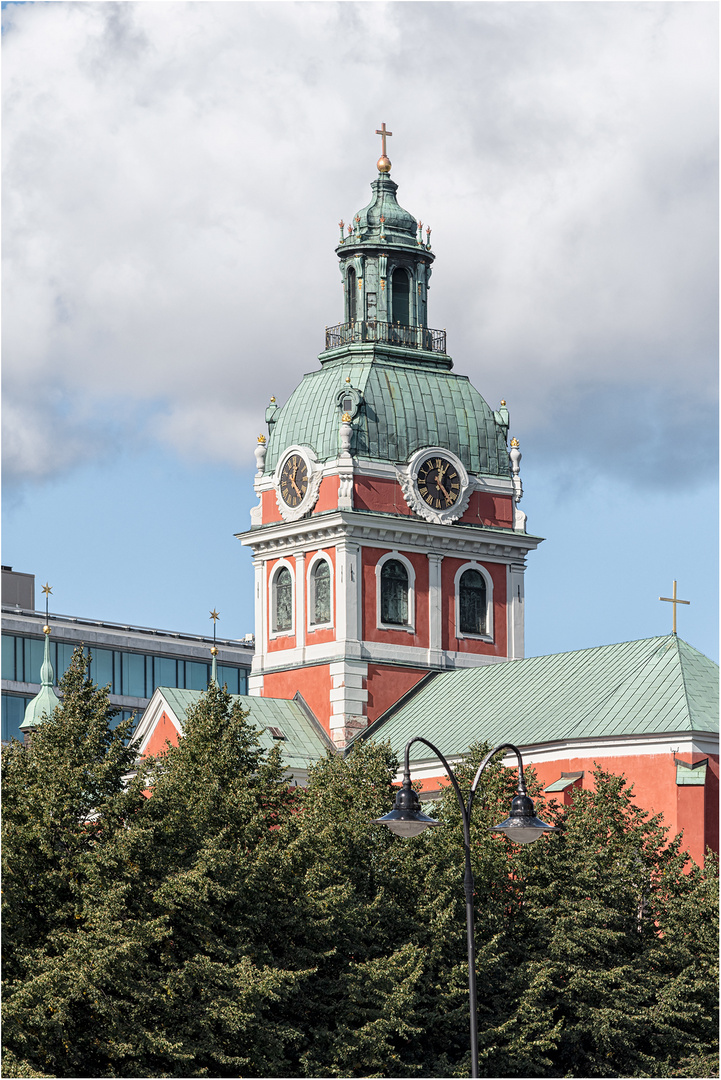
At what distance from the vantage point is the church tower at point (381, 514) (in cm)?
8625

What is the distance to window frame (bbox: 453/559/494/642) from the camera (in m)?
88.4

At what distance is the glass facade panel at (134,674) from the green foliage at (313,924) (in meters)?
68.7

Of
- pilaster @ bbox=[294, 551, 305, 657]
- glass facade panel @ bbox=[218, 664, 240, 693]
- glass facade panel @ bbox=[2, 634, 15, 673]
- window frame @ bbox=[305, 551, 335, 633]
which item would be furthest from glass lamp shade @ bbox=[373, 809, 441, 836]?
glass facade panel @ bbox=[218, 664, 240, 693]

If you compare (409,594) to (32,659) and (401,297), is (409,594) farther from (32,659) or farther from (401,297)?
(32,659)

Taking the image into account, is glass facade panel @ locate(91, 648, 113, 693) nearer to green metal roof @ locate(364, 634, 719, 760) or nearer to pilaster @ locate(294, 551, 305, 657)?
pilaster @ locate(294, 551, 305, 657)

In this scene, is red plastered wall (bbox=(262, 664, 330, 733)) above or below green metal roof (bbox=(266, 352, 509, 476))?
below

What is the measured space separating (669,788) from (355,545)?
18811 mm

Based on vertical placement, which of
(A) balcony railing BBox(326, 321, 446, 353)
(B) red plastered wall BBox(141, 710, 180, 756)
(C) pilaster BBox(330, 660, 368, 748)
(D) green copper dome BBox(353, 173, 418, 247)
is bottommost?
(B) red plastered wall BBox(141, 710, 180, 756)

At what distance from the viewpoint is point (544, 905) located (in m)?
63.9

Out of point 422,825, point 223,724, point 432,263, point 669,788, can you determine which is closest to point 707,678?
point 669,788

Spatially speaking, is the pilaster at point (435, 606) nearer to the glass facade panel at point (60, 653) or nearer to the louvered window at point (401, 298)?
the louvered window at point (401, 298)

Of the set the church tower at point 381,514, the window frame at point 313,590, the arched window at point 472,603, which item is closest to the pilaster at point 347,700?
the church tower at point 381,514

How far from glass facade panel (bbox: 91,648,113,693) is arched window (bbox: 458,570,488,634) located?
161ft

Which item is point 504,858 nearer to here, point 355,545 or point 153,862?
point 153,862
